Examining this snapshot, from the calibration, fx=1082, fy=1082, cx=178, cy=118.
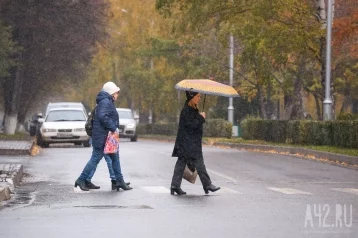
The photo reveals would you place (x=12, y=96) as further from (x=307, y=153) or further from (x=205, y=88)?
(x=205, y=88)

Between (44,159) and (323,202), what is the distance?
1471cm

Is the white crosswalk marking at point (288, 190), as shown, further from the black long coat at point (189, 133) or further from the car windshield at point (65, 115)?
the car windshield at point (65, 115)

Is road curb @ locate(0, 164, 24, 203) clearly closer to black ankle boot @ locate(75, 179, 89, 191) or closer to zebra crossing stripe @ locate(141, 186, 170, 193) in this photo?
black ankle boot @ locate(75, 179, 89, 191)

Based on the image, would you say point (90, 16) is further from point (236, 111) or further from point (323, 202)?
point (323, 202)

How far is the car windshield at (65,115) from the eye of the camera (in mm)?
42312

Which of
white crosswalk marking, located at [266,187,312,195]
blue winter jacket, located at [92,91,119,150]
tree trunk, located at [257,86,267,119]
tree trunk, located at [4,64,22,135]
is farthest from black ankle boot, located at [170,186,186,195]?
tree trunk, located at [257,86,267,119]

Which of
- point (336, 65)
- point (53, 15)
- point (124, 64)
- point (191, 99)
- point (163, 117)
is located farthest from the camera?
point (163, 117)

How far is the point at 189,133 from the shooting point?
57.6 feet

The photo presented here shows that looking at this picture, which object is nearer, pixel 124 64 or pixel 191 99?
pixel 191 99

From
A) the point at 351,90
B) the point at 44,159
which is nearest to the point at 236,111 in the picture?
the point at 351,90

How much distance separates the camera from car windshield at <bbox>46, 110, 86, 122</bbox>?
42312 millimetres

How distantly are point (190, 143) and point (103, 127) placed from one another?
1.68 m

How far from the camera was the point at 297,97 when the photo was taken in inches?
1909

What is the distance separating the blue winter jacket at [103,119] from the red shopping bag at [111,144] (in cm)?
9
